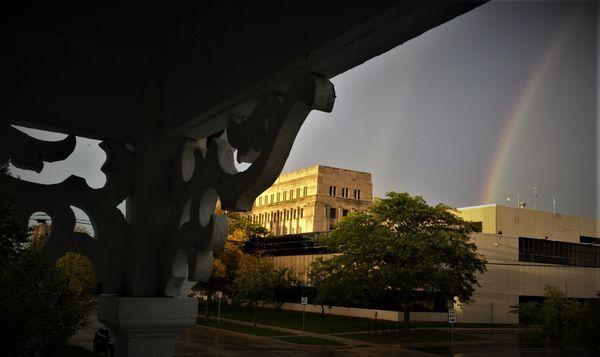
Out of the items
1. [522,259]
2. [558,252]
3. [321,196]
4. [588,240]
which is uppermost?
[321,196]

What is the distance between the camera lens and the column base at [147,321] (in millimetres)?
2744

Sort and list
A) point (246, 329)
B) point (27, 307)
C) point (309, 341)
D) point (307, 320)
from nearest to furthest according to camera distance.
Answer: point (27, 307) → point (309, 341) → point (246, 329) → point (307, 320)

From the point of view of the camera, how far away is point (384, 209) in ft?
124

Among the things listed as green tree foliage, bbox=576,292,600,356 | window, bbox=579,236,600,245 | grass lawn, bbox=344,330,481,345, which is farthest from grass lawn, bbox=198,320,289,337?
window, bbox=579,236,600,245

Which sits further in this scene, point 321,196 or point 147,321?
point 321,196

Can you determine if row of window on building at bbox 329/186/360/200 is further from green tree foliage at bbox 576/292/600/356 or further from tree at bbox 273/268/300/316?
green tree foliage at bbox 576/292/600/356

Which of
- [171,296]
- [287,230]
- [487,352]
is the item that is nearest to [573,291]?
[487,352]

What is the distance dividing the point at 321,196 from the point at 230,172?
8937 cm

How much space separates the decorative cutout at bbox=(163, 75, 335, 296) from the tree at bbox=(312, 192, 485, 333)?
32.4 metres

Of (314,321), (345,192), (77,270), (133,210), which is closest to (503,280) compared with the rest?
(314,321)

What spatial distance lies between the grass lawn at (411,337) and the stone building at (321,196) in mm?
54455

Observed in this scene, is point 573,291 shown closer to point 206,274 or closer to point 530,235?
point 530,235

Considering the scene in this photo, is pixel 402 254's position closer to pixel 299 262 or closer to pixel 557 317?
pixel 557 317

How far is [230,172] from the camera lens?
223 cm
